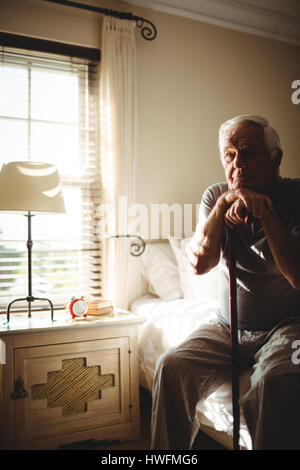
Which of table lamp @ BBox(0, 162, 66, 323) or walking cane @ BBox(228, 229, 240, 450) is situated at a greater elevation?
table lamp @ BBox(0, 162, 66, 323)

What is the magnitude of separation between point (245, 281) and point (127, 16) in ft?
7.07

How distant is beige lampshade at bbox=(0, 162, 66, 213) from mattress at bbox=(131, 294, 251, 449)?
81 cm

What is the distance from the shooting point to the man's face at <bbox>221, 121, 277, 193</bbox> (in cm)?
150

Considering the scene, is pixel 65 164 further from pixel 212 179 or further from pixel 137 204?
pixel 212 179

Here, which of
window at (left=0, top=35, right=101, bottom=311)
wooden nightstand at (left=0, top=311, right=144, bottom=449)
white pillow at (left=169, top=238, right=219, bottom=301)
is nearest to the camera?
wooden nightstand at (left=0, top=311, right=144, bottom=449)

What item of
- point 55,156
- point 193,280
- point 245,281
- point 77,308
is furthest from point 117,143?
point 245,281

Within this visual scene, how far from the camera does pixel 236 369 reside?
1.28 meters

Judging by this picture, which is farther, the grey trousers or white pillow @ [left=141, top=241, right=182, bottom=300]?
white pillow @ [left=141, top=241, right=182, bottom=300]

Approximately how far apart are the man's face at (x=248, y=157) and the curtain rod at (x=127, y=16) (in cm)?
171

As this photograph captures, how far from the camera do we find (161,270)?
8.75ft

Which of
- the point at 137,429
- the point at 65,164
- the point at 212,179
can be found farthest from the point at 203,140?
the point at 137,429

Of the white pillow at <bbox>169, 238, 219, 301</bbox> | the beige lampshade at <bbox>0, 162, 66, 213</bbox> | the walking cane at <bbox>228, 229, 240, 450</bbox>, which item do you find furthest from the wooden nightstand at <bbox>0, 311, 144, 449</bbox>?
the walking cane at <bbox>228, 229, 240, 450</bbox>

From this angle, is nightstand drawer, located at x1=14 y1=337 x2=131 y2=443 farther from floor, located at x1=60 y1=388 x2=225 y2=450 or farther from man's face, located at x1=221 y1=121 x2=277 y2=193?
man's face, located at x1=221 y1=121 x2=277 y2=193

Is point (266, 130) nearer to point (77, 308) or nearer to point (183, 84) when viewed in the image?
point (77, 308)
